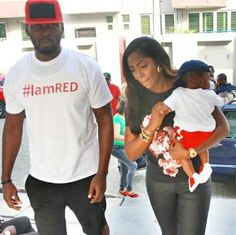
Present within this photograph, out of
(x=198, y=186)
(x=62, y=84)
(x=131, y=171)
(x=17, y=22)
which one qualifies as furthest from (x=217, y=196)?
(x=17, y=22)

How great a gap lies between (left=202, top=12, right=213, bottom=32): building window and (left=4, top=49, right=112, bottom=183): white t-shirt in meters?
19.0

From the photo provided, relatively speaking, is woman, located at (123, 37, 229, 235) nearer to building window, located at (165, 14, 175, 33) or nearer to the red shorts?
the red shorts

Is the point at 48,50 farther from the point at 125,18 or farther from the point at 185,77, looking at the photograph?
the point at 125,18

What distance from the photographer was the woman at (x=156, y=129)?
1696 mm

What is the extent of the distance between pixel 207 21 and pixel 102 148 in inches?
764

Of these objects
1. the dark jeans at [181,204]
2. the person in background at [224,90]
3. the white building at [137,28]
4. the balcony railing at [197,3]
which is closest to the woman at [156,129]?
the dark jeans at [181,204]

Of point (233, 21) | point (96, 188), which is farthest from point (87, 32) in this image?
point (96, 188)

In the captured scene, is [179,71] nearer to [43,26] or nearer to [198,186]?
[198,186]

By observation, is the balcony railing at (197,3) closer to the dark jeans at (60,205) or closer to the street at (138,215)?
the street at (138,215)

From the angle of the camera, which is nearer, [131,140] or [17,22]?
[131,140]

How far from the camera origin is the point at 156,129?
1.69 metres

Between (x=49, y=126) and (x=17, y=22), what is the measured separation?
1808 centimetres

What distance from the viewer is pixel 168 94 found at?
1.72 meters

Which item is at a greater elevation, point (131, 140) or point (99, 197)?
point (131, 140)
